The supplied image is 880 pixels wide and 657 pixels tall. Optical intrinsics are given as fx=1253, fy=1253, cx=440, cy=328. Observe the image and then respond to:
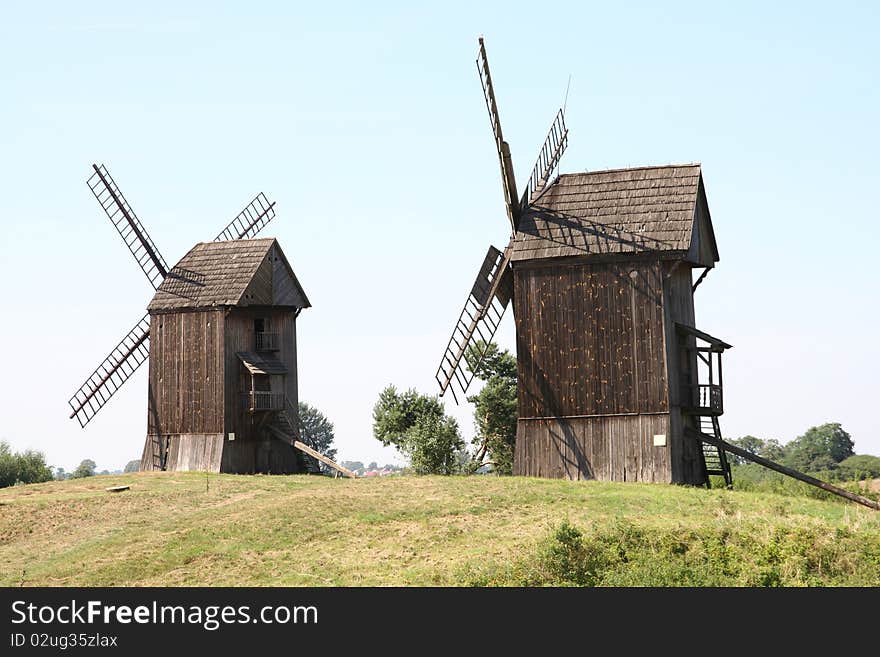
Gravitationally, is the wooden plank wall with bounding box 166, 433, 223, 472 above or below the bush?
above

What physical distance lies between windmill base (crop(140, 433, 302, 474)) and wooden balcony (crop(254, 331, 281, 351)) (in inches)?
149

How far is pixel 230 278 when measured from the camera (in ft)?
168

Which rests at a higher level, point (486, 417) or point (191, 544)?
point (486, 417)

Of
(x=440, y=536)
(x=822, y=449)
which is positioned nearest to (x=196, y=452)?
(x=440, y=536)

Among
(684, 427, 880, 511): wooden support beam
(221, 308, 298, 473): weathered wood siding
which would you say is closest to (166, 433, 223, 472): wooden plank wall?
(221, 308, 298, 473): weathered wood siding

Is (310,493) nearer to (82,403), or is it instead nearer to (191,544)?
(191,544)

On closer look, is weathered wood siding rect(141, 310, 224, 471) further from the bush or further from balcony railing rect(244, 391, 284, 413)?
the bush

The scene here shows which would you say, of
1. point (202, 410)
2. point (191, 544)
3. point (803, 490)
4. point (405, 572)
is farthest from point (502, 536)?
point (202, 410)

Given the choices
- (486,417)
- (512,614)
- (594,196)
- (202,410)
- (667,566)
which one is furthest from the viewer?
(486,417)

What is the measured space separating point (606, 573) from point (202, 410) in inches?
1071

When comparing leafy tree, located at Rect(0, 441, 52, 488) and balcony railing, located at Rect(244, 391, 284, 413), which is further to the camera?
leafy tree, located at Rect(0, 441, 52, 488)

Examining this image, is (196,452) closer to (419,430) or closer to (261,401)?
(261,401)

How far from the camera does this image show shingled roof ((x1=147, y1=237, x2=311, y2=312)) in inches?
2000

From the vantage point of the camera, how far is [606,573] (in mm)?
26391
